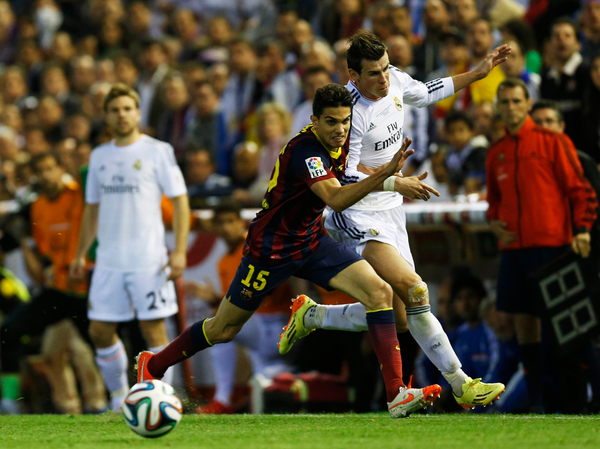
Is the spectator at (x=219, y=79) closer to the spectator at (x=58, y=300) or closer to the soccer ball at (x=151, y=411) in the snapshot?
the spectator at (x=58, y=300)

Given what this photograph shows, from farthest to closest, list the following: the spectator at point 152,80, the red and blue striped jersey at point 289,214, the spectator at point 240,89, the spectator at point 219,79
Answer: the spectator at point 152,80, the spectator at point 219,79, the spectator at point 240,89, the red and blue striped jersey at point 289,214

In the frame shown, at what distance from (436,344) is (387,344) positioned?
1.47ft

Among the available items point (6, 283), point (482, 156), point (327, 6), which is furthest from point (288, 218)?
point (327, 6)

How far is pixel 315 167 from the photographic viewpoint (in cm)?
623

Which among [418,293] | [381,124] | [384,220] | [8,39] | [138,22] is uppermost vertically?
[8,39]

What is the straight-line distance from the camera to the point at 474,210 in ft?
29.6

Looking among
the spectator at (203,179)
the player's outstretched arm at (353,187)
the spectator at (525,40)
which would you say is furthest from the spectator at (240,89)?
the player's outstretched arm at (353,187)

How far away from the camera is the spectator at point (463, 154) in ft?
31.9

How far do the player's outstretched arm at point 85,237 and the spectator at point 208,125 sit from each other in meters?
4.17

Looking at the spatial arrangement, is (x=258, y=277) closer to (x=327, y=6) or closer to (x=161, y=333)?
(x=161, y=333)

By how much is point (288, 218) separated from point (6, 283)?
6.47 metres

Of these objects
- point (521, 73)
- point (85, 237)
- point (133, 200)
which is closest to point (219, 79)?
point (521, 73)

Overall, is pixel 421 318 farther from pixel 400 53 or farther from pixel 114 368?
pixel 400 53

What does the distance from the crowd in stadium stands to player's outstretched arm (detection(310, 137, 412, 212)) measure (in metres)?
3.10
